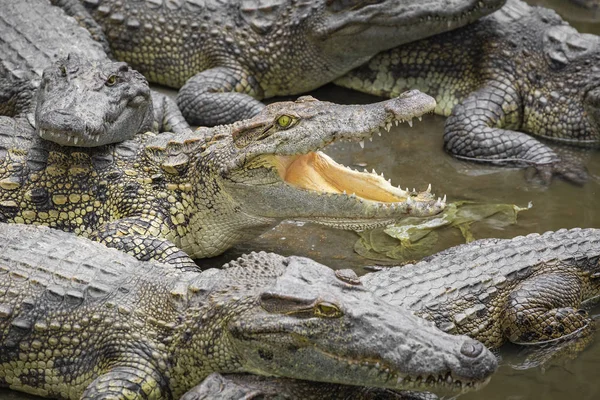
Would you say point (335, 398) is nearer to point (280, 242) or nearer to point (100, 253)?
point (100, 253)

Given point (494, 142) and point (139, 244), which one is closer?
point (139, 244)

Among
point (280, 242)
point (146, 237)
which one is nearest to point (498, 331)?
point (280, 242)

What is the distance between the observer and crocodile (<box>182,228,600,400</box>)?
177 inches

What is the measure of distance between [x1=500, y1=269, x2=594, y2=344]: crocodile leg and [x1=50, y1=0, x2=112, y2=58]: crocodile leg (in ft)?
12.5

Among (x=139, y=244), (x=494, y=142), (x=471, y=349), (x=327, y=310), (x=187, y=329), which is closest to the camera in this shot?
(x=471, y=349)

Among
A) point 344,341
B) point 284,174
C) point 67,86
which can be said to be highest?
point 67,86

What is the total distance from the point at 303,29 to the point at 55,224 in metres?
2.55

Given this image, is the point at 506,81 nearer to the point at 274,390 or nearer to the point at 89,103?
the point at 89,103

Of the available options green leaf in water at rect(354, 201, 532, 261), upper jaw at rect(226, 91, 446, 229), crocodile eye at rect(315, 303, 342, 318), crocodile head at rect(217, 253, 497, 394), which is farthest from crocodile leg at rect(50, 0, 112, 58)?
crocodile eye at rect(315, 303, 342, 318)

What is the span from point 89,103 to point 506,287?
2.37 metres

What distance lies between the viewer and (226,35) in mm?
7129

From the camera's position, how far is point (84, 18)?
7.16m

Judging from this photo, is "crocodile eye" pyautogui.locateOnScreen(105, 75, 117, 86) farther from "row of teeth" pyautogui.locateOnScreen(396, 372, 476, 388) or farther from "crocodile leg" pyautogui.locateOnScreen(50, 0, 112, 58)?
"row of teeth" pyautogui.locateOnScreen(396, 372, 476, 388)

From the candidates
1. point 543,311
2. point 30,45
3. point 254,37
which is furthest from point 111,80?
point 543,311
